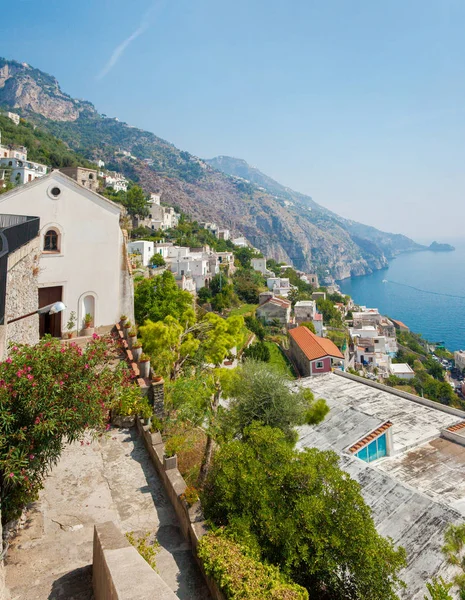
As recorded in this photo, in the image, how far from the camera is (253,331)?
Answer: 40469mm

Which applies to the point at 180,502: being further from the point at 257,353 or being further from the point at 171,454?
the point at 257,353

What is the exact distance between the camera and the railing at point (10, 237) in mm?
6902

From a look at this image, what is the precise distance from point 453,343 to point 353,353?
45.3 metres

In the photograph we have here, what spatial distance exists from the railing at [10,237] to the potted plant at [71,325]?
4.58 metres

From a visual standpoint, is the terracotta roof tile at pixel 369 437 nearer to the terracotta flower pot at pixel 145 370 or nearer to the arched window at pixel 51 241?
the terracotta flower pot at pixel 145 370

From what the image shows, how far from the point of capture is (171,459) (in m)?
7.29

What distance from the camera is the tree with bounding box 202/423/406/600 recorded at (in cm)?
501

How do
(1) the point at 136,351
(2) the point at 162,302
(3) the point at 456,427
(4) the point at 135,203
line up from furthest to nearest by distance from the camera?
1. (4) the point at 135,203
2. (2) the point at 162,302
3. (3) the point at 456,427
4. (1) the point at 136,351

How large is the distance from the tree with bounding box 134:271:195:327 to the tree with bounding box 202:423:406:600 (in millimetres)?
12401

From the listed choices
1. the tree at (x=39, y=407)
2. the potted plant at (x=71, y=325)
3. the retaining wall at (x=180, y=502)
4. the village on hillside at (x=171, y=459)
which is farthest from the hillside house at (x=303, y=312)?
the tree at (x=39, y=407)

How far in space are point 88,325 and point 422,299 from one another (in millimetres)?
136458

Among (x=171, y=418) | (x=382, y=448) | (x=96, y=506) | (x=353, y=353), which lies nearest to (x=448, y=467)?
(x=382, y=448)

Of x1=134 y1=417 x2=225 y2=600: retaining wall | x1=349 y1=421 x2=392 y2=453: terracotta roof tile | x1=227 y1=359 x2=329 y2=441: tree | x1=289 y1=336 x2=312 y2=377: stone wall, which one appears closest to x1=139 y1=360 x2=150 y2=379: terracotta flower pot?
x1=134 y1=417 x2=225 y2=600: retaining wall

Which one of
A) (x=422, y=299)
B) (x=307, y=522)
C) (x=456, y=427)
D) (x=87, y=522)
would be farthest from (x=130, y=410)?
(x=422, y=299)
